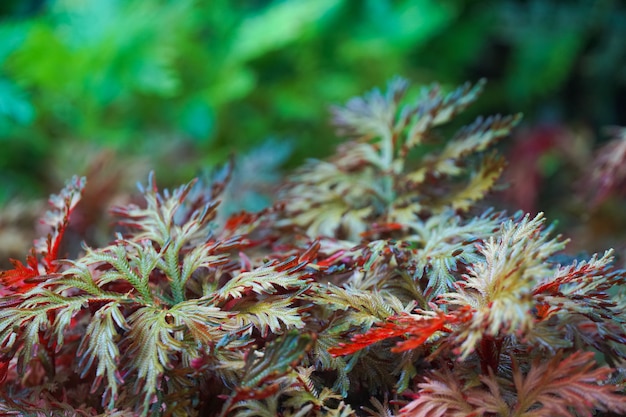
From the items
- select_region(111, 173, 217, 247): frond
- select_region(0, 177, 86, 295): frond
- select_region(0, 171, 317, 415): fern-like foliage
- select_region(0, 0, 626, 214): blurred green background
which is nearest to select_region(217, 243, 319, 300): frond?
select_region(0, 171, 317, 415): fern-like foliage

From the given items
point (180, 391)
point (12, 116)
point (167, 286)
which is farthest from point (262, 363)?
point (12, 116)

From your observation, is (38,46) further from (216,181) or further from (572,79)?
(572,79)

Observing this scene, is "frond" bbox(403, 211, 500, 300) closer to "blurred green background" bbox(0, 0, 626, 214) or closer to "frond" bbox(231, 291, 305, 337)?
"frond" bbox(231, 291, 305, 337)

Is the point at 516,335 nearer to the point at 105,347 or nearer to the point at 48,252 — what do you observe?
the point at 105,347

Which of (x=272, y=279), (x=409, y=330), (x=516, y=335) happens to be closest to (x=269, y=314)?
(x=272, y=279)

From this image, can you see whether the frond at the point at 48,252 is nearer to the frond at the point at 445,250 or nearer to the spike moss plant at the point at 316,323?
the spike moss plant at the point at 316,323

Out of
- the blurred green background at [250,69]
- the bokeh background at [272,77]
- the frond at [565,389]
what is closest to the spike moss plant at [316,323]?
the frond at [565,389]
